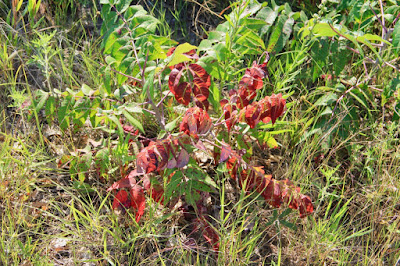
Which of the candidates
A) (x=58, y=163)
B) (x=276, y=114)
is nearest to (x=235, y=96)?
(x=276, y=114)

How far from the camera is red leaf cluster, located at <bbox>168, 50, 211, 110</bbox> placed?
Result: 1858mm

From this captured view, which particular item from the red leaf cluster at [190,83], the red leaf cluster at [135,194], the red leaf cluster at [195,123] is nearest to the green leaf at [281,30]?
the red leaf cluster at [190,83]

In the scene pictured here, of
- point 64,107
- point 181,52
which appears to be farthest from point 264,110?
point 64,107

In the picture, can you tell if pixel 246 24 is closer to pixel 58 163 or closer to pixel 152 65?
pixel 152 65

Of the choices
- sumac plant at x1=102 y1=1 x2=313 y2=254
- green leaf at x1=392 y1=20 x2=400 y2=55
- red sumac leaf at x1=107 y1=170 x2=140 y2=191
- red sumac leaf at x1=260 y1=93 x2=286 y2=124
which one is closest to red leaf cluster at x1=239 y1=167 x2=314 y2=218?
sumac plant at x1=102 y1=1 x2=313 y2=254

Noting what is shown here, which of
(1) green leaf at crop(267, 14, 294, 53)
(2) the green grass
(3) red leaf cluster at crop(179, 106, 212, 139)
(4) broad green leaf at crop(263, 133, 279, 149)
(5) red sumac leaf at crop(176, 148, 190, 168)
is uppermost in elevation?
(1) green leaf at crop(267, 14, 294, 53)

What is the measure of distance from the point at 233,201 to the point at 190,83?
71 cm

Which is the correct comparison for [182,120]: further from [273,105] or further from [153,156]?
[273,105]

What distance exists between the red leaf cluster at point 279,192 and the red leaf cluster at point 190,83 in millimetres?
438

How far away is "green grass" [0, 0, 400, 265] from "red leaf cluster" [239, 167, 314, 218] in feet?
0.27

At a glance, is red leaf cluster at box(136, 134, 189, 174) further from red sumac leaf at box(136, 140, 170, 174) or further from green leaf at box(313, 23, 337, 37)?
green leaf at box(313, 23, 337, 37)

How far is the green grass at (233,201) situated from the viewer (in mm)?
1929

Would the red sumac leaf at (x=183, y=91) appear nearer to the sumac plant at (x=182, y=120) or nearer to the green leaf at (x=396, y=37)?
the sumac plant at (x=182, y=120)

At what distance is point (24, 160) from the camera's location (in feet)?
6.84
